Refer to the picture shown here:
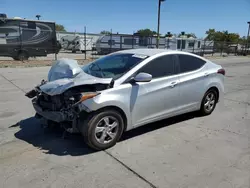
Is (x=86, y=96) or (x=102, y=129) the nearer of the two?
(x=86, y=96)

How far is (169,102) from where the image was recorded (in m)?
4.26

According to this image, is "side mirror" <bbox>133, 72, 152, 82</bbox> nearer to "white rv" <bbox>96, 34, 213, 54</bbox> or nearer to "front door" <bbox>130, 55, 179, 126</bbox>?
"front door" <bbox>130, 55, 179, 126</bbox>

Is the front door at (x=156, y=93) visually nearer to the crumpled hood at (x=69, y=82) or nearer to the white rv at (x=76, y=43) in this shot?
the crumpled hood at (x=69, y=82)

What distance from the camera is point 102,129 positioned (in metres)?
3.46

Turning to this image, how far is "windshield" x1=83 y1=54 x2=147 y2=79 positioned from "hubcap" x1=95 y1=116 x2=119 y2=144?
2.39 ft

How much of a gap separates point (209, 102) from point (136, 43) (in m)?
21.3

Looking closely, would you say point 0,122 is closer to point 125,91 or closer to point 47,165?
point 47,165

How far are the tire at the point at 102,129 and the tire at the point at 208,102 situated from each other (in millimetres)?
2356

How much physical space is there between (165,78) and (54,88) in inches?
77.8

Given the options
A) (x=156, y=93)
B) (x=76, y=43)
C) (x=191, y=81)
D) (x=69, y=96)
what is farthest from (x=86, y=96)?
(x=76, y=43)

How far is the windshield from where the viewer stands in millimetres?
3893

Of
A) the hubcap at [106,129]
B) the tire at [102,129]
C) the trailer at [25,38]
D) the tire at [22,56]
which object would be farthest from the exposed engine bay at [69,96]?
the tire at [22,56]

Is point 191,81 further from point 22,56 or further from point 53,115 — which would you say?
point 22,56

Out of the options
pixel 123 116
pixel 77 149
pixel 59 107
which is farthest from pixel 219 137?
pixel 59 107
